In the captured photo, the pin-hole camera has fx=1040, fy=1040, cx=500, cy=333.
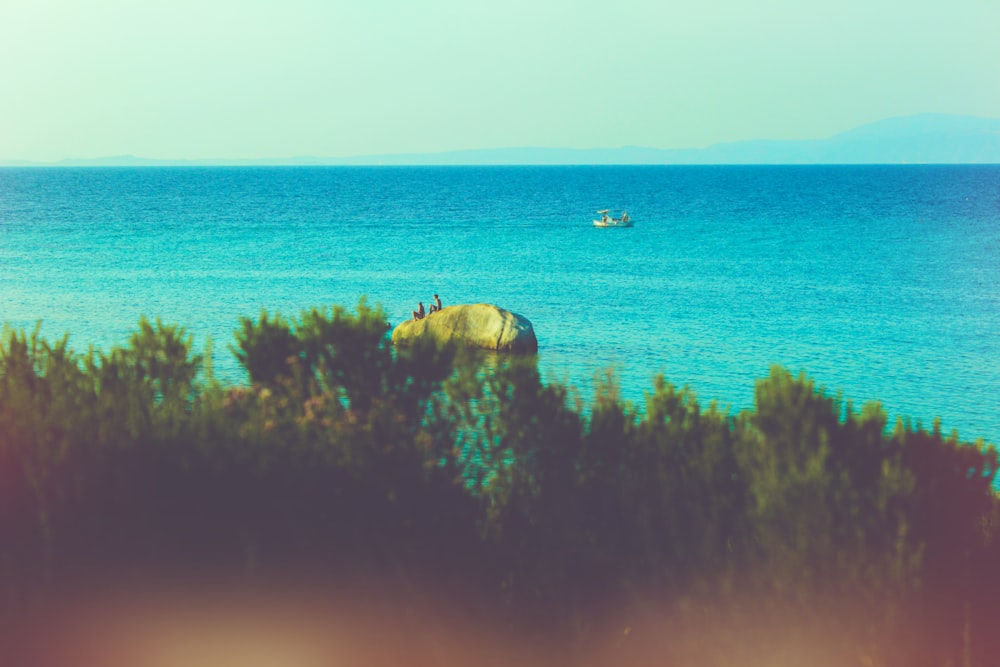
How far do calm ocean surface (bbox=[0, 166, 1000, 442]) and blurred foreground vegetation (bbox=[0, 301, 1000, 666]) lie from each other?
4.89ft

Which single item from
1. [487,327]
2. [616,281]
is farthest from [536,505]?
[616,281]

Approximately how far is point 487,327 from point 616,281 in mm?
20015

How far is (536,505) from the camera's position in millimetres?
10172

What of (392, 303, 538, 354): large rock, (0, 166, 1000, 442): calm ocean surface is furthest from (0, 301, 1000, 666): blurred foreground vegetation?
(392, 303, 538, 354): large rock

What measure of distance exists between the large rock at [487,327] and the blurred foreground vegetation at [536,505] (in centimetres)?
2040

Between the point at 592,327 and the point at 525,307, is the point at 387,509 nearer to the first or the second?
the point at 592,327

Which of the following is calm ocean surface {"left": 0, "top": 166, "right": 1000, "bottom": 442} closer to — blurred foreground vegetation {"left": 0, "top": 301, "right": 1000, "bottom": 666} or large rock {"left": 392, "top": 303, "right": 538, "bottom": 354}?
large rock {"left": 392, "top": 303, "right": 538, "bottom": 354}

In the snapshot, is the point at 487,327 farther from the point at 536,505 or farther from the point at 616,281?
the point at 536,505

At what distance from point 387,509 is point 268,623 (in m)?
1.51

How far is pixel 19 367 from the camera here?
1151cm

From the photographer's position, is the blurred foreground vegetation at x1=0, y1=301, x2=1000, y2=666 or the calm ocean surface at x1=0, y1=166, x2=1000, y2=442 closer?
the blurred foreground vegetation at x1=0, y1=301, x2=1000, y2=666

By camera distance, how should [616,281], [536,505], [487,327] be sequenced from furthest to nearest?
1. [616,281]
2. [487,327]
3. [536,505]

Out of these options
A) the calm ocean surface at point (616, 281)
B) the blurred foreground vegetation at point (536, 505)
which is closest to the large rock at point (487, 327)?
the calm ocean surface at point (616, 281)

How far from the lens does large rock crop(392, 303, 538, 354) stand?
31531 millimetres
